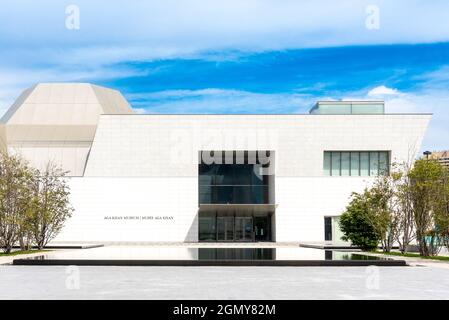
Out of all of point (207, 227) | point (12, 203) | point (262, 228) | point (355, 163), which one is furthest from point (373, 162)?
point (12, 203)

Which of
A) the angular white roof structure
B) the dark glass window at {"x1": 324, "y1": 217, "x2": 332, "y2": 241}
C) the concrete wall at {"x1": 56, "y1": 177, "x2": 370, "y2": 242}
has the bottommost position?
the dark glass window at {"x1": 324, "y1": 217, "x2": 332, "y2": 241}

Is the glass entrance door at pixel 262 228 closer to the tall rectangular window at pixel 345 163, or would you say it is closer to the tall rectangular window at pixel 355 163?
the tall rectangular window at pixel 345 163

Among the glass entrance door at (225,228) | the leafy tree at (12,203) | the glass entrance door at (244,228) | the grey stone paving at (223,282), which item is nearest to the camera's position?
the grey stone paving at (223,282)

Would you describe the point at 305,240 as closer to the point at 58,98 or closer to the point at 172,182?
the point at 172,182

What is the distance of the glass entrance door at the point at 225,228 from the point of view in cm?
5341

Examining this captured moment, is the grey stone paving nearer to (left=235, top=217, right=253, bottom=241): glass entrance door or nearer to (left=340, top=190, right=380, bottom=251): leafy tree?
(left=340, top=190, right=380, bottom=251): leafy tree

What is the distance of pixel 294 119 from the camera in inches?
2088

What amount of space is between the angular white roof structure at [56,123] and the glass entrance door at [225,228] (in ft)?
40.6

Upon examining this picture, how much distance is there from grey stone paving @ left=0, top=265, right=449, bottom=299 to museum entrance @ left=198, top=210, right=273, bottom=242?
3103 cm

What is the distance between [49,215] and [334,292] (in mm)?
24352

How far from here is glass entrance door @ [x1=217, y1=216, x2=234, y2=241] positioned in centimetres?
5341

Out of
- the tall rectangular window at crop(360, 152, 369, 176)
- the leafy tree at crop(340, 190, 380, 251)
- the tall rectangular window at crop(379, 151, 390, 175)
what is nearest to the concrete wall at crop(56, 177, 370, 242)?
the tall rectangular window at crop(360, 152, 369, 176)

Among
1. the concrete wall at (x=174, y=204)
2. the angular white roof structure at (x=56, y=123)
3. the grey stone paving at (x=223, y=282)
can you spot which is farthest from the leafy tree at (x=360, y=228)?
the angular white roof structure at (x=56, y=123)
